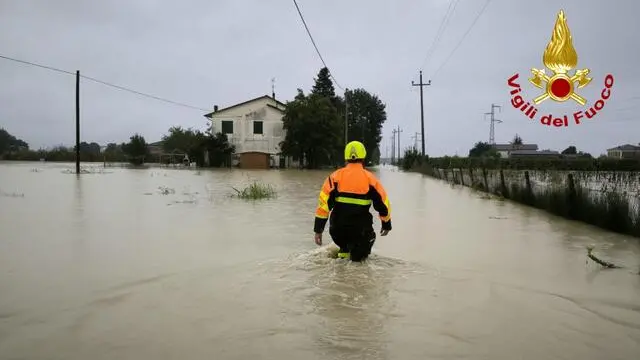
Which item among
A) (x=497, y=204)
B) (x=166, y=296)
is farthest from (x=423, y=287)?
(x=497, y=204)

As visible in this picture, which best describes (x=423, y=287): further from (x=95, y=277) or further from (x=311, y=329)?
(x=95, y=277)

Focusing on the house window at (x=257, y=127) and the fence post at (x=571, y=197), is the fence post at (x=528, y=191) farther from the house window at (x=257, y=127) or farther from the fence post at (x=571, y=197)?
the house window at (x=257, y=127)

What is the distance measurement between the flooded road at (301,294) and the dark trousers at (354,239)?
0.59ft

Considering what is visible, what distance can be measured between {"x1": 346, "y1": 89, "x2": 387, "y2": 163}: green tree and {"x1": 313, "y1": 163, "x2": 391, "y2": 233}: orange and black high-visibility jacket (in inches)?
3263

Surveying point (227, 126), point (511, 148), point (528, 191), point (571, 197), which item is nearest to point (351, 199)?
point (571, 197)

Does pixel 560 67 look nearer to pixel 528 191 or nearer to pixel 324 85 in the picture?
pixel 528 191

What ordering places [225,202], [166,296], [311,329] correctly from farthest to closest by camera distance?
[225,202]
[166,296]
[311,329]

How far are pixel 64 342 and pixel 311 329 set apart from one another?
2097mm

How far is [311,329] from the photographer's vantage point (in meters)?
4.81

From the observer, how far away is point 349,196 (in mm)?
6719

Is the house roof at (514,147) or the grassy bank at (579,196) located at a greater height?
the house roof at (514,147)

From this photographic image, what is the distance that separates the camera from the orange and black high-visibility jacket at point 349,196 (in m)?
6.69

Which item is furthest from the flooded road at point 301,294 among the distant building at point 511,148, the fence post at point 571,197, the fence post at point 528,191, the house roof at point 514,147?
the house roof at point 514,147

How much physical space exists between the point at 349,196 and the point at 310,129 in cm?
5011
